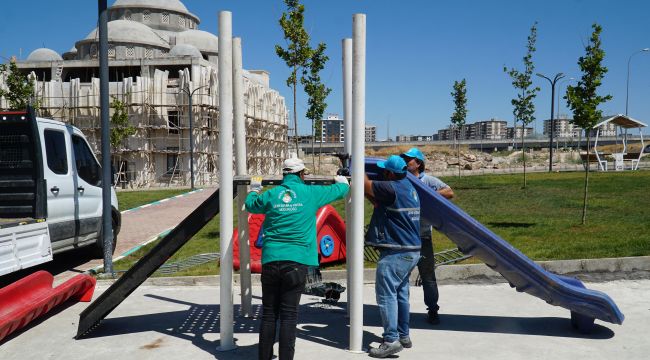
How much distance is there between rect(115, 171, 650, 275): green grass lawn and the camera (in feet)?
32.6

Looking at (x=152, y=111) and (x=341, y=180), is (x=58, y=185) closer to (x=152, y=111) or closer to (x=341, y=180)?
(x=341, y=180)

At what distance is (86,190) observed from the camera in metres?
9.89

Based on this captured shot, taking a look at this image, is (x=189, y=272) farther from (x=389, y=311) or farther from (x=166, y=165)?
(x=166, y=165)

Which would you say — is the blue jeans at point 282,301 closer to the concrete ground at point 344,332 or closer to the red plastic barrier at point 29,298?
the concrete ground at point 344,332

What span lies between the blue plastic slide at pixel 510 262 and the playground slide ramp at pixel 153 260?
2.11 metres

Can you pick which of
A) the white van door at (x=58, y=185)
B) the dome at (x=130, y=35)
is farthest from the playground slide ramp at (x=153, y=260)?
the dome at (x=130, y=35)

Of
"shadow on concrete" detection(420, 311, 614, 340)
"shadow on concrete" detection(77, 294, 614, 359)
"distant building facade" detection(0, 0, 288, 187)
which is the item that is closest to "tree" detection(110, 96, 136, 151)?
"distant building facade" detection(0, 0, 288, 187)

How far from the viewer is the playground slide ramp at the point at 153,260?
5.98 m

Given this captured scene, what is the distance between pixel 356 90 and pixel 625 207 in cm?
1359

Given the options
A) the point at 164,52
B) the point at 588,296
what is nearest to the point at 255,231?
the point at 588,296

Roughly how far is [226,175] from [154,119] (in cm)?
4028

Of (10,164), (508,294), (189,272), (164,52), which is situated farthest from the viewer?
(164,52)

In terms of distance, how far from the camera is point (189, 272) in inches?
360

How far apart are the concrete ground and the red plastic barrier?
20cm
